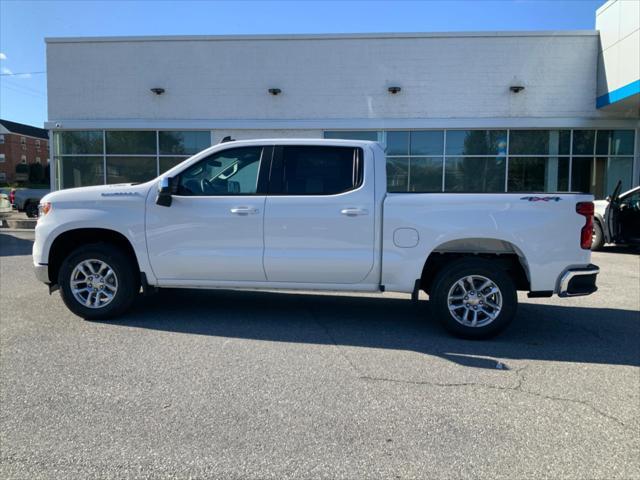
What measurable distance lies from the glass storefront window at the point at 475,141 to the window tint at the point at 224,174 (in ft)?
45.7

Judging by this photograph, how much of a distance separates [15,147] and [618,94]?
281ft

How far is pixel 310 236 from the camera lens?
535cm

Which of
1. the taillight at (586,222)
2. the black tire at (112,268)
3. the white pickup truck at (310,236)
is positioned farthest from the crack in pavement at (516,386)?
the black tire at (112,268)

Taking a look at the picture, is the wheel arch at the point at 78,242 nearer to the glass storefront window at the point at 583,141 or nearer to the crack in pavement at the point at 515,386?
the crack in pavement at the point at 515,386

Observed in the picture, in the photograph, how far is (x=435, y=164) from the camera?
18.3 meters

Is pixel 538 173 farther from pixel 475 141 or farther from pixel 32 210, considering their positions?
pixel 32 210

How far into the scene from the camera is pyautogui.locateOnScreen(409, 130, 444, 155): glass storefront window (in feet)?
59.9

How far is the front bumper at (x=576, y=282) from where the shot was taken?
5066 millimetres

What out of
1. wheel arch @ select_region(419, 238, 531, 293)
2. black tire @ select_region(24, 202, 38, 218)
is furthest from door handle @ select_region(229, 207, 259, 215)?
black tire @ select_region(24, 202, 38, 218)

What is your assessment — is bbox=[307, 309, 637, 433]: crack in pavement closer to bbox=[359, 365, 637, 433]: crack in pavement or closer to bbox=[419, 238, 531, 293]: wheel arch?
bbox=[359, 365, 637, 433]: crack in pavement

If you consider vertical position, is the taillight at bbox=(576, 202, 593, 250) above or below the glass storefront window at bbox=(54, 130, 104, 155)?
below

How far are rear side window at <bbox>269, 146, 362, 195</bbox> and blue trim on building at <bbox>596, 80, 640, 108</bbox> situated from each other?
13.2 m

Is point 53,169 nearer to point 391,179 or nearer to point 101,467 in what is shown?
point 391,179

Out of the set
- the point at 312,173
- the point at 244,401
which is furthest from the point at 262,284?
the point at 244,401
